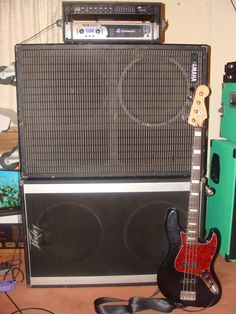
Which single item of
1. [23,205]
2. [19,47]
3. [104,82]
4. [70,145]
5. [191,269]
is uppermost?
[19,47]

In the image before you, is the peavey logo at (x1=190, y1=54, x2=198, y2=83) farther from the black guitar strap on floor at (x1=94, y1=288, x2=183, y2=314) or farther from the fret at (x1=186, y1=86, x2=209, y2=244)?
the black guitar strap on floor at (x1=94, y1=288, x2=183, y2=314)

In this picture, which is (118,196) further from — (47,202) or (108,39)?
(108,39)

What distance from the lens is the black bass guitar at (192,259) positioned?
3.75ft

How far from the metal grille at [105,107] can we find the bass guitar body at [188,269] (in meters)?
0.24

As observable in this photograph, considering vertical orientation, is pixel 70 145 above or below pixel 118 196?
above

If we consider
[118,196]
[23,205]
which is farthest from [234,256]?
[23,205]

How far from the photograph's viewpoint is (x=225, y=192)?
1.39m

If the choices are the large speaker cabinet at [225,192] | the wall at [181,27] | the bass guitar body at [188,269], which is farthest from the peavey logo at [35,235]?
the large speaker cabinet at [225,192]

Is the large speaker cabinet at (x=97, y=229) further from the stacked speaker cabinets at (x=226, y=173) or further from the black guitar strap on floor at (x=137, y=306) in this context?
the stacked speaker cabinets at (x=226, y=173)

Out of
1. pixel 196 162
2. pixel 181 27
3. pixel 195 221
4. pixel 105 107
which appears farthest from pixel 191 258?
pixel 181 27

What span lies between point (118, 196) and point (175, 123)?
12.8 inches

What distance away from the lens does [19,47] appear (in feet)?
3.58

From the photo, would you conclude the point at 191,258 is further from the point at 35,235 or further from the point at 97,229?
the point at 35,235

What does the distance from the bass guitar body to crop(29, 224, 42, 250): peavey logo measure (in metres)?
0.46
